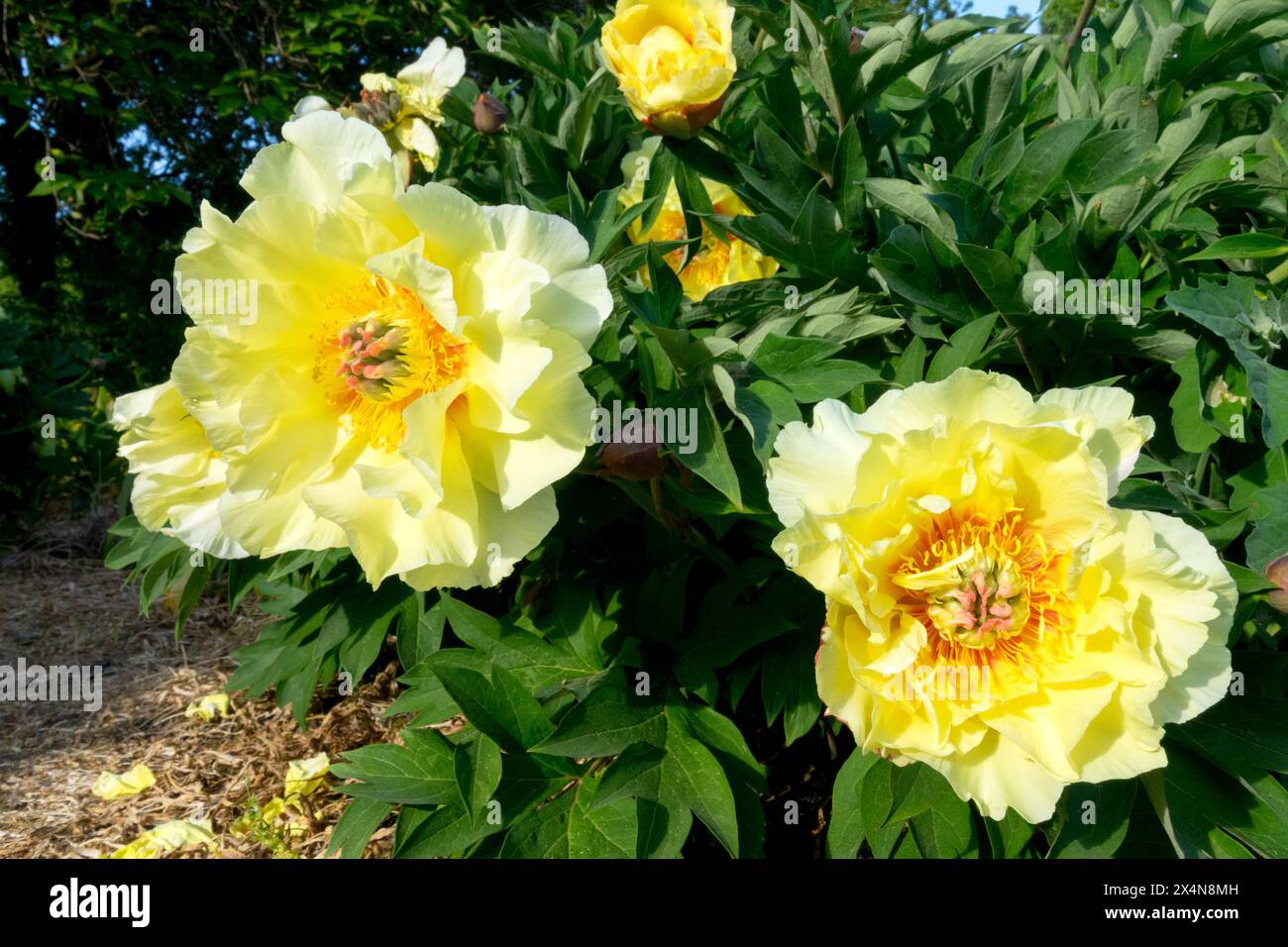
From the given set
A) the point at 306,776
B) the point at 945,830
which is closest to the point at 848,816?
the point at 945,830

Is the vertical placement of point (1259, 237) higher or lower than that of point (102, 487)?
higher

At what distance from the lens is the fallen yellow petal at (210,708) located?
2961 millimetres

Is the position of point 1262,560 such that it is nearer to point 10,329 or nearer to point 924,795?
point 924,795

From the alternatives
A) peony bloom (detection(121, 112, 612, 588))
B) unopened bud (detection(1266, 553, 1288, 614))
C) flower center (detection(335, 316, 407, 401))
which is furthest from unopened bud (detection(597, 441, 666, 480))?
unopened bud (detection(1266, 553, 1288, 614))

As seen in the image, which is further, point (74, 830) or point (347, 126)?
point (74, 830)

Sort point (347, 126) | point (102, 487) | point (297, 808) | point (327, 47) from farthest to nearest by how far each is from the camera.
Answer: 1. point (327, 47)
2. point (102, 487)
3. point (297, 808)
4. point (347, 126)

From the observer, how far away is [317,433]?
1.32m

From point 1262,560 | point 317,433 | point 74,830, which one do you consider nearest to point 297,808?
point 74,830

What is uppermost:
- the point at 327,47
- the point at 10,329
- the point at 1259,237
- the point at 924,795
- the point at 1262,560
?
the point at 327,47

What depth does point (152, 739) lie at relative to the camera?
2.95m

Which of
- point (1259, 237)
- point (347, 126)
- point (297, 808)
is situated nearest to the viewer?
point (347, 126)

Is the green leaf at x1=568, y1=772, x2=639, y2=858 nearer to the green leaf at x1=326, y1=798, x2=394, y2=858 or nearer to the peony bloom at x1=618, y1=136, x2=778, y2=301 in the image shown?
the green leaf at x1=326, y1=798, x2=394, y2=858
